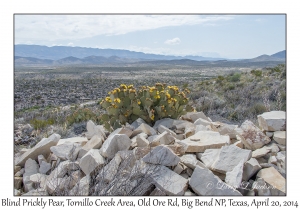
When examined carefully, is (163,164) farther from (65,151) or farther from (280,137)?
(280,137)

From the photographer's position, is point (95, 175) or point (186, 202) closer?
point (186, 202)

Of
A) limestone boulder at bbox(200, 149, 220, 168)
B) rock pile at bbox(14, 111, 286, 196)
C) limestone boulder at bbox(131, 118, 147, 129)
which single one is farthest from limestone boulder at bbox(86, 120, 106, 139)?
limestone boulder at bbox(200, 149, 220, 168)

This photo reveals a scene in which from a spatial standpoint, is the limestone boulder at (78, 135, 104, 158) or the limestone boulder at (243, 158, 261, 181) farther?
the limestone boulder at (78, 135, 104, 158)

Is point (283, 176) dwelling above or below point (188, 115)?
below

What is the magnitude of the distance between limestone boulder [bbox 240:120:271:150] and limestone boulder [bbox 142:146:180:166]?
126 centimetres

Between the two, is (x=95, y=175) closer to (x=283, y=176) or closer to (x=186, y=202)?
(x=186, y=202)

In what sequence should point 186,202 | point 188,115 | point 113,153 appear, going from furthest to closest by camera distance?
point 188,115 → point 113,153 → point 186,202

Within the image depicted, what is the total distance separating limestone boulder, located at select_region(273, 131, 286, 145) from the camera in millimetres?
4530

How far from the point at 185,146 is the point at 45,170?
212 cm

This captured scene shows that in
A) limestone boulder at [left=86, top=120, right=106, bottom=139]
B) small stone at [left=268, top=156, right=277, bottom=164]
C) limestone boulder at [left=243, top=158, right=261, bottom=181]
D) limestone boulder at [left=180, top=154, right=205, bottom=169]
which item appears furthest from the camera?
limestone boulder at [left=86, top=120, right=106, bottom=139]

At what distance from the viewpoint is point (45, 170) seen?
188 inches

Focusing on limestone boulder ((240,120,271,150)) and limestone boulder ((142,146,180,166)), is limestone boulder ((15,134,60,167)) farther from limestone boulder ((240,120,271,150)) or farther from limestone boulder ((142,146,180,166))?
limestone boulder ((240,120,271,150))

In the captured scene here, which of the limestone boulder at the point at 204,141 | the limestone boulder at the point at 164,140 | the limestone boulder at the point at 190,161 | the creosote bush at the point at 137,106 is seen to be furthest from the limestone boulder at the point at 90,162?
the creosote bush at the point at 137,106

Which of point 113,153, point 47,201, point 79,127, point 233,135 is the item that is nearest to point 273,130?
point 233,135
